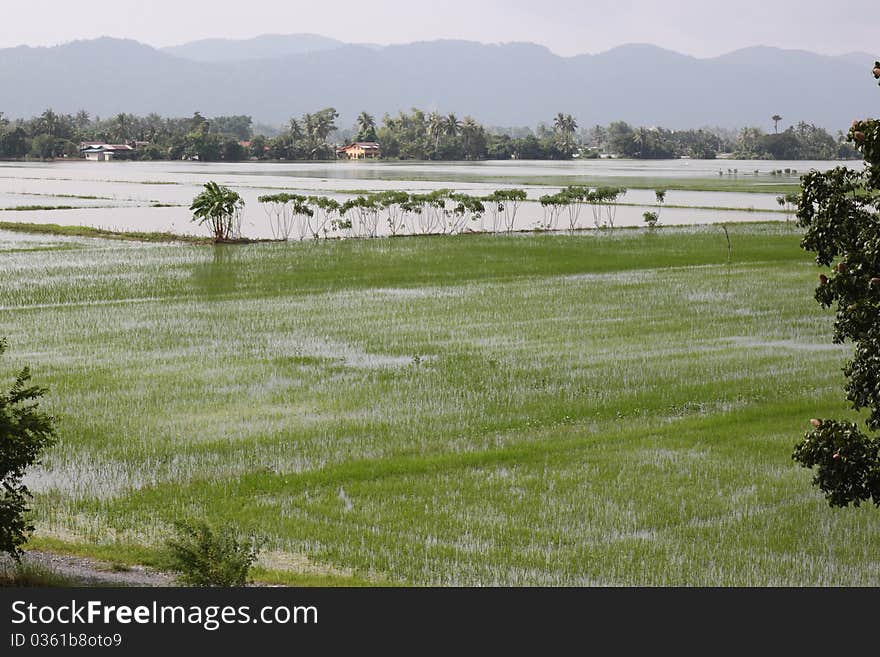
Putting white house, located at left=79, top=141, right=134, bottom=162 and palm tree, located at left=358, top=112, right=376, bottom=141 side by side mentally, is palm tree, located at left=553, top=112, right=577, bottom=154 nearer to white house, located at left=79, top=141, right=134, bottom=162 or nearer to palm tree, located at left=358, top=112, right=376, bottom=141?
palm tree, located at left=358, top=112, right=376, bottom=141

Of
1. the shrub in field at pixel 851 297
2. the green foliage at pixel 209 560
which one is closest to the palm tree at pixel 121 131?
the green foliage at pixel 209 560

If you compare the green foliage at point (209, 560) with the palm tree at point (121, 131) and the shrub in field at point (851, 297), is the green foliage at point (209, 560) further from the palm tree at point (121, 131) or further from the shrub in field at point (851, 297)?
the palm tree at point (121, 131)

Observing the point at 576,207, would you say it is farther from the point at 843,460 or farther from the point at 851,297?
the point at 843,460

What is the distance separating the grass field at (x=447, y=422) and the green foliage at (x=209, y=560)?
82 cm

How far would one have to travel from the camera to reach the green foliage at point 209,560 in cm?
730

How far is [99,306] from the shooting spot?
22.5 metres

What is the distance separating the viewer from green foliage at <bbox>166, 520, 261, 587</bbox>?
23.9ft

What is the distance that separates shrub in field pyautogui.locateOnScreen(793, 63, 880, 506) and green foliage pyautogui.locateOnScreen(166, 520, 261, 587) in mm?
3784

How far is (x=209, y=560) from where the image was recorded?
7.36 metres

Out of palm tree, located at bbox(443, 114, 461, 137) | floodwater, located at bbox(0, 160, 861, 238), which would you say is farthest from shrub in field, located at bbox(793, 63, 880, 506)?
palm tree, located at bbox(443, 114, 461, 137)

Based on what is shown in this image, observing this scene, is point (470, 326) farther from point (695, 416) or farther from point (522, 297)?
point (695, 416)

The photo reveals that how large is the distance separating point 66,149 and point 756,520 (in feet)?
384
